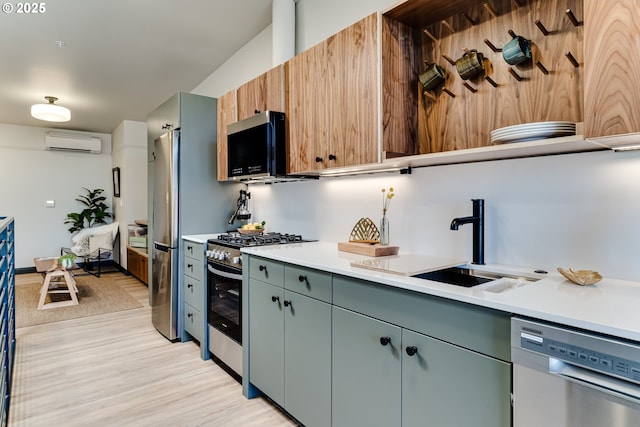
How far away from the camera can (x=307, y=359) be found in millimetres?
1849

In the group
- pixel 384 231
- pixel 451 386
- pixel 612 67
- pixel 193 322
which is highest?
pixel 612 67

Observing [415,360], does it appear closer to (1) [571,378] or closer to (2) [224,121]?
(1) [571,378]

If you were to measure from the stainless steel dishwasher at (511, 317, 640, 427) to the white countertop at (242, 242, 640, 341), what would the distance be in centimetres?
3

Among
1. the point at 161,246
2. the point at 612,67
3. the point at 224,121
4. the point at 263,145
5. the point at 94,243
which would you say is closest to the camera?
the point at 612,67

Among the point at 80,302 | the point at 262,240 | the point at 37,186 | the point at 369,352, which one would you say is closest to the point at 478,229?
the point at 369,352

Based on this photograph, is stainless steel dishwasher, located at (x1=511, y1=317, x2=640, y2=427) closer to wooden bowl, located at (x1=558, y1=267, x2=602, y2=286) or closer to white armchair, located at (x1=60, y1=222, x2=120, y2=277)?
wooden bowl, located at (x1=558, y1=267, x2=602, y2=286)

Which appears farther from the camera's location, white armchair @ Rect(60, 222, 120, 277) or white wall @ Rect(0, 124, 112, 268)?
white wall @ Rect(0, 124, 112, 268)

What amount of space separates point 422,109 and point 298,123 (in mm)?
801

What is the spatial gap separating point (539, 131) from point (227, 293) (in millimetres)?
2093

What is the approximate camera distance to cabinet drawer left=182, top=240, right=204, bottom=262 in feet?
9.55

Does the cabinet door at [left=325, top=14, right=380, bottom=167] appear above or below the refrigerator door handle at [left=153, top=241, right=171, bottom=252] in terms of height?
above

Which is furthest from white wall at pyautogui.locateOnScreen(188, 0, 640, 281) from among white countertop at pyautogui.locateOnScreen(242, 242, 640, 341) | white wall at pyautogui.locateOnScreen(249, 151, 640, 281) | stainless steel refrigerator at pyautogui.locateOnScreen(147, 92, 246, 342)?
stainless steel refrigerator at pyautogui.locateOnScreen(147, 92, 246, 342)

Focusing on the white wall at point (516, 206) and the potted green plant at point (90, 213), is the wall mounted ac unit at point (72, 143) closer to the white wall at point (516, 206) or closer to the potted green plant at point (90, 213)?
the potted green plant at point (90, 213)

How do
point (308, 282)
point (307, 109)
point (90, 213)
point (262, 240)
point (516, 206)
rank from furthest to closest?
point (90, 213), point (262, 240), point (307, 109), point (308, 282), point (516, 206)
